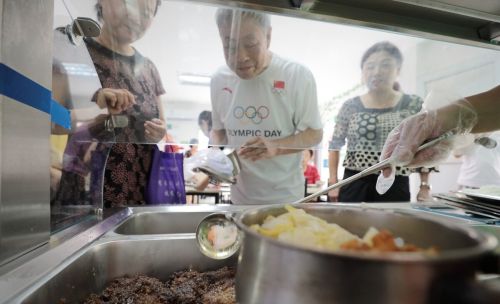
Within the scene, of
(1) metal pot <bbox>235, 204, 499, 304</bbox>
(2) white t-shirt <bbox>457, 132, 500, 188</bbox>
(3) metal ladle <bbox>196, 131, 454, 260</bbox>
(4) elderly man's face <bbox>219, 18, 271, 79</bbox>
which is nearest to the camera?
(1) metal pot <bbox>235, 204, 499, 304</bbox>

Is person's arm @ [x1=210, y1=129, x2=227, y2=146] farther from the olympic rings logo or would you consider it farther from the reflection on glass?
the olympic rings logo

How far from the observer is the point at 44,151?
61 centimetres

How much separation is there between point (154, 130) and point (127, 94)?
0.19m

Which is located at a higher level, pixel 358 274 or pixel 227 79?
pixel 227 79

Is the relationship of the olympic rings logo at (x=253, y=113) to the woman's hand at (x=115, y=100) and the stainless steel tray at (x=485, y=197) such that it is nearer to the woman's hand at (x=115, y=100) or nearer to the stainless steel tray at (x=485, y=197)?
the woman's hand at (x=115, y=100)

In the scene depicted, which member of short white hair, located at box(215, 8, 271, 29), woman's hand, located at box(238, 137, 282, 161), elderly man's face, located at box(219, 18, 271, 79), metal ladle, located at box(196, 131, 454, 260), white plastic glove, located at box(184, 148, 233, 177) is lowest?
metal ladle, located at box(196, 131, 454, 260)

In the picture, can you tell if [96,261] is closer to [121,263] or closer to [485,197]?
[121,263]

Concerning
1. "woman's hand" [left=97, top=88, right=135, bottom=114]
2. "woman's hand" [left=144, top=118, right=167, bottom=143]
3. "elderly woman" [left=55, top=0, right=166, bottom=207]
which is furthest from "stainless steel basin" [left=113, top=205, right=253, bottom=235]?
"woman's hand" [left=97, top=88, right=135, bottom=114]

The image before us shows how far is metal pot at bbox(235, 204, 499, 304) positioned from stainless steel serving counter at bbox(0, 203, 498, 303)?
138mm

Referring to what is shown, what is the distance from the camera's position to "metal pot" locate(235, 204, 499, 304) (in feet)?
0.76

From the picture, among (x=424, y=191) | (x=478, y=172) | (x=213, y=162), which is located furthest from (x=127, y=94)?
(x=478, y=172)

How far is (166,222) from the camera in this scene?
3.66 feet

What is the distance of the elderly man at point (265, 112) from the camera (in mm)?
1368

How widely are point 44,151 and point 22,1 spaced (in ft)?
1.02
